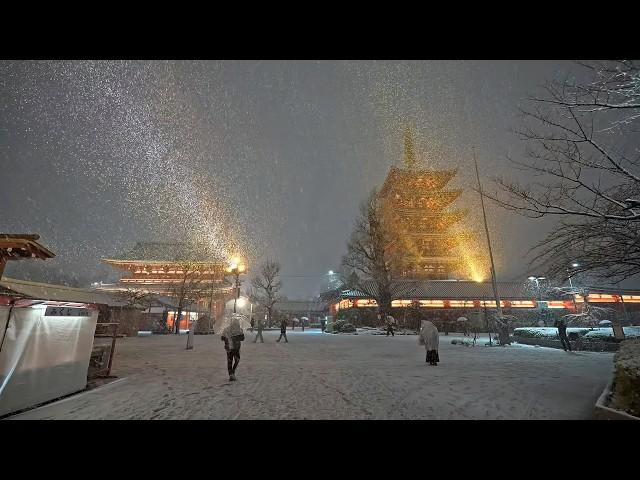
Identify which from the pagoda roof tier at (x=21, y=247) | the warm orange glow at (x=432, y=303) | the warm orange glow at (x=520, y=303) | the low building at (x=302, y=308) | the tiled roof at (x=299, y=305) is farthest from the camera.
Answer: the tiled roof at (x=299, y=305)

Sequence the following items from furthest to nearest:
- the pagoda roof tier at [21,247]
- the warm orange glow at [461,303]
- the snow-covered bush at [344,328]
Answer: the warm orange glow at [461,303] → the snow-covered bush at [344,328] → the pagoda roof tier at [21,247]

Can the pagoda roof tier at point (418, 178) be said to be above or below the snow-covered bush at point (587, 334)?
above

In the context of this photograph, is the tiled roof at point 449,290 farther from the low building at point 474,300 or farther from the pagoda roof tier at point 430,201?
the pagoda roof tier at point 430,201

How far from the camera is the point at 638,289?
104 ft

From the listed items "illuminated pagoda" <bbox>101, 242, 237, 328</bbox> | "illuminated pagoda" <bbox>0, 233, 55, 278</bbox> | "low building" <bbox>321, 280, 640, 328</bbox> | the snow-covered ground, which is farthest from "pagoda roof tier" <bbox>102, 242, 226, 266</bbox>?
the snow-covered ground

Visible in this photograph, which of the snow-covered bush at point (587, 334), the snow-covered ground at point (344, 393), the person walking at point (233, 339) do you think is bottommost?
the snow-covered ground at point (344, 393)

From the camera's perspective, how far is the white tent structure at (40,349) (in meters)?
3.93

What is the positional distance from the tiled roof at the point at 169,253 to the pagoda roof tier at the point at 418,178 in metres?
26.8

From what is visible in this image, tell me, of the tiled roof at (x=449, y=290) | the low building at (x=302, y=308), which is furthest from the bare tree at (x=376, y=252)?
the low building at (x=302, y=308)

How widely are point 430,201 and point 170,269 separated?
37298mm
